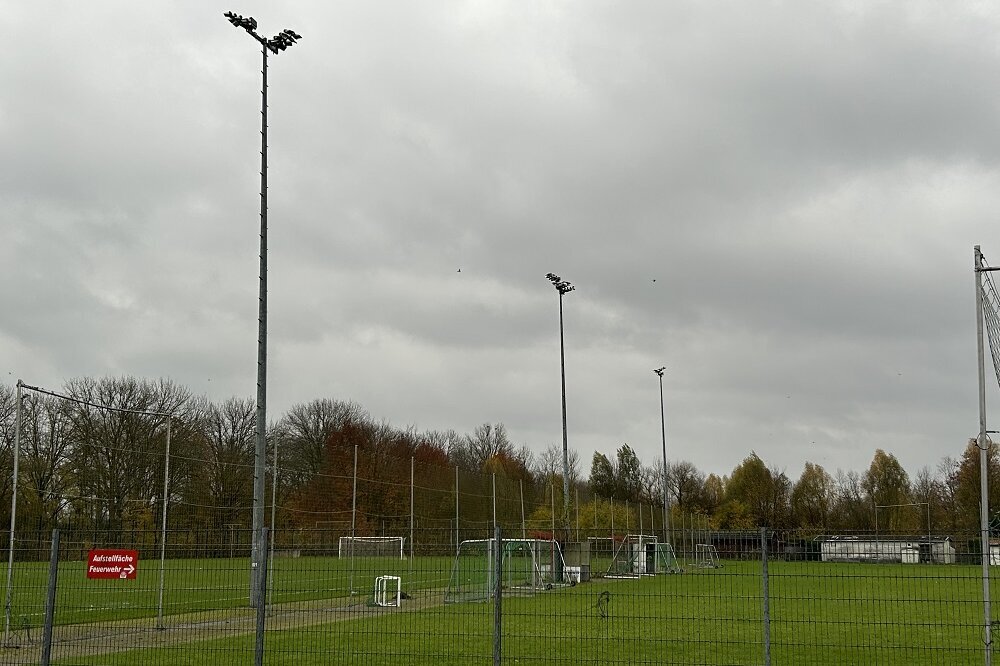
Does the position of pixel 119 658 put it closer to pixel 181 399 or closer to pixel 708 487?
pixel 181 399

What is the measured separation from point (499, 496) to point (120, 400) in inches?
847

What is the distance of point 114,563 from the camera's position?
14570mm

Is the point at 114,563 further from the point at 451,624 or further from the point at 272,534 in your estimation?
the point at 451,624

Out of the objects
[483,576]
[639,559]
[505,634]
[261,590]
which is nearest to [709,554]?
[483,576]

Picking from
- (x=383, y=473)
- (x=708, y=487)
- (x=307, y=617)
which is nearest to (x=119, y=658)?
(x=307, y=617)

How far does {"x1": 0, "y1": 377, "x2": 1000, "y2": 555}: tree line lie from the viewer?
88.7 ft

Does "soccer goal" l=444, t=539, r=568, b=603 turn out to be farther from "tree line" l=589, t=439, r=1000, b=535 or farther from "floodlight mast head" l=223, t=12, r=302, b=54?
"tree line" l=589, t=439, r=1000, b=535

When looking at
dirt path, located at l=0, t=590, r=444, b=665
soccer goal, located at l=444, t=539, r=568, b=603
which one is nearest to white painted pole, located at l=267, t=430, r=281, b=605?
dirt path, located at l=0, t=590, r=444, b=665

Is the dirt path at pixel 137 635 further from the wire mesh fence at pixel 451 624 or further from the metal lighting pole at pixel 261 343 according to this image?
the metal lighting pole at pixel 261 343

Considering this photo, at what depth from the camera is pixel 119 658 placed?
1519 centimetres

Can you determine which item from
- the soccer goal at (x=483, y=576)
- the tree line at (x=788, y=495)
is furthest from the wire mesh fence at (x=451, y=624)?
the tree line at (x=788, y=495)

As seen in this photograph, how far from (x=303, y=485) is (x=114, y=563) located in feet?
95.7

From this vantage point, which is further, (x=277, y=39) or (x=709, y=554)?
(x=709, y=554)

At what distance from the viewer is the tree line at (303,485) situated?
27.0 metres
